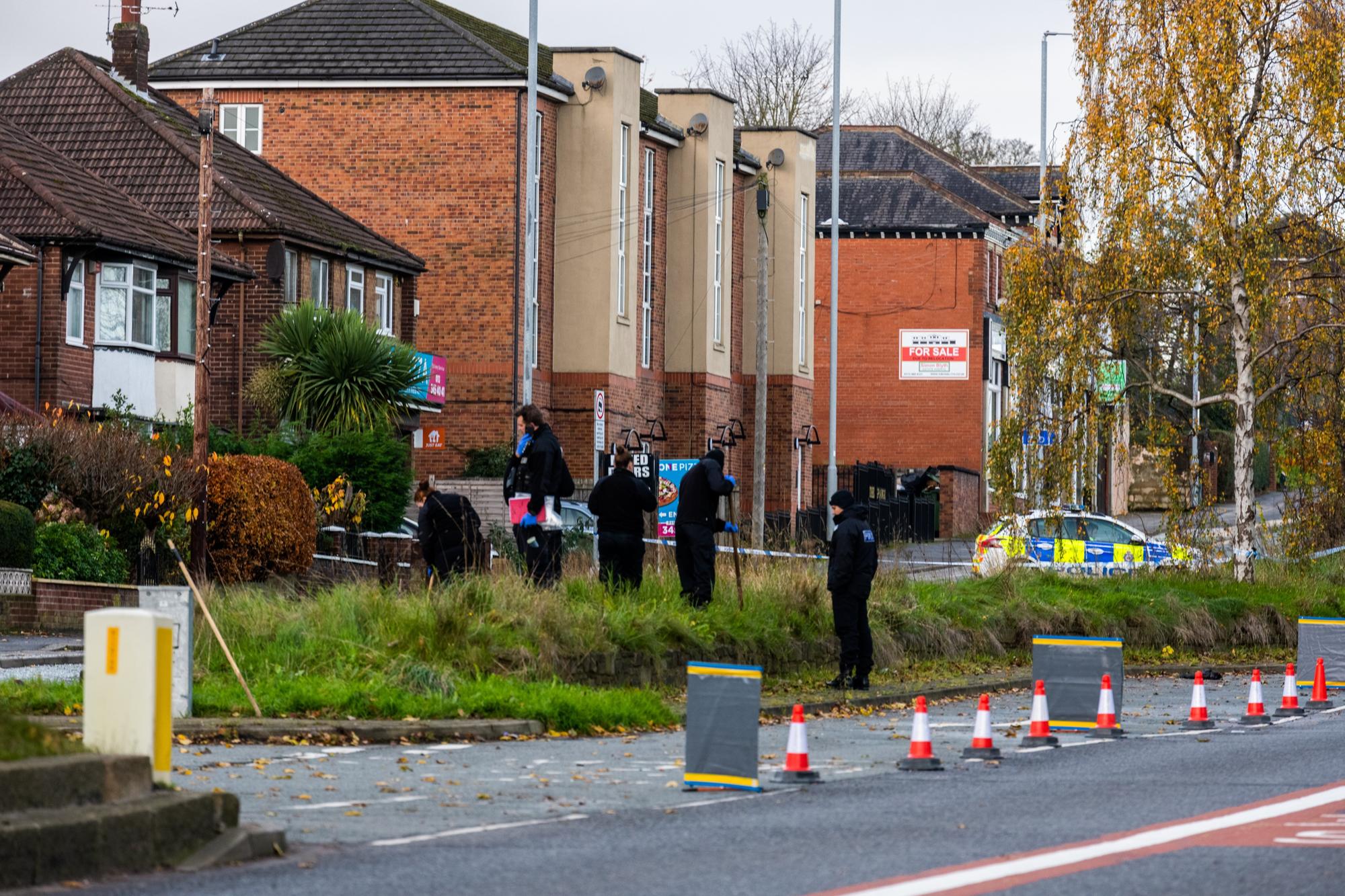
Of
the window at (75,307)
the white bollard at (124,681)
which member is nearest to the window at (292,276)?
the window at (75,307)

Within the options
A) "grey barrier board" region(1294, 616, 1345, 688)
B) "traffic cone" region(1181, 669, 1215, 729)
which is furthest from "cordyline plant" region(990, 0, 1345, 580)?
"traffic cone" region(1181, 669, 1215, 729)

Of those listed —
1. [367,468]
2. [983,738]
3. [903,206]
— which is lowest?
[983,738]

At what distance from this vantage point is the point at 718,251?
53.2 meters

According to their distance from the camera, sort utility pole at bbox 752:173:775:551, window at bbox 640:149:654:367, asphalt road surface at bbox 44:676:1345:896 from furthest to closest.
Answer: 1. window at bbox 640:149:654:367
2. utility pole at bbox 752:173:775:551
3. asphalt road surface at bbox 44:676:1345:896

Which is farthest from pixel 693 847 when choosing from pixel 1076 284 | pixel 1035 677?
pixel 1076 284

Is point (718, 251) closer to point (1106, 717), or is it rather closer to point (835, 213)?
point (835, 213)

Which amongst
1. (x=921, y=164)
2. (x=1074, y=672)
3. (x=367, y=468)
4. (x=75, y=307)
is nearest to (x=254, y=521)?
(x=367, y=468)

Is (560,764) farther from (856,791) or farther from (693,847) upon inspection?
(693,847)

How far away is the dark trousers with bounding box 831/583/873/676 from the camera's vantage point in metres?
19.9

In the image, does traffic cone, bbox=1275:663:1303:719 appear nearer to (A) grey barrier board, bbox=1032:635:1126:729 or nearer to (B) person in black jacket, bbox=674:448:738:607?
(A) grey barrier board, bbox=1032:635:1126:729

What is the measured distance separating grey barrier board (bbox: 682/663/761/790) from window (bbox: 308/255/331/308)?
30.2m

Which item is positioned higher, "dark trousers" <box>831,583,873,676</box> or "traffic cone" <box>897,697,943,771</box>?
"dark trousers" <box>831,583,873,676</box>

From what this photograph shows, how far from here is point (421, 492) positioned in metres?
22.9

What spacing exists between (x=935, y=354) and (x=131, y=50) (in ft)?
83.3
